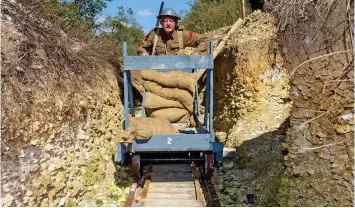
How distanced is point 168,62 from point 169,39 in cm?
228

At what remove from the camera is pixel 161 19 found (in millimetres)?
8008

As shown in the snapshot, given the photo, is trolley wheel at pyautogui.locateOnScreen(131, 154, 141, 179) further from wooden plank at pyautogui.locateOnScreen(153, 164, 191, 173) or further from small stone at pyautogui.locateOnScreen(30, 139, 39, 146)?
small stone at pyautogui.locateOnScreen(30, 139, 39, 146)

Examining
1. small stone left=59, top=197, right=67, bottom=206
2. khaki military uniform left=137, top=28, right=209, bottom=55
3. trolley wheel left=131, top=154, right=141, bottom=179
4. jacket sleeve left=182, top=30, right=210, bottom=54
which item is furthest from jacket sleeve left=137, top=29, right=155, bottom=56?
small stone left=59, top=197, right=67, bottom=206

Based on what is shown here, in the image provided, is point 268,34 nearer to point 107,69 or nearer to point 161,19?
point 161,19

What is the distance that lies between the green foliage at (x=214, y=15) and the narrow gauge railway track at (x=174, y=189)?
11.1 m

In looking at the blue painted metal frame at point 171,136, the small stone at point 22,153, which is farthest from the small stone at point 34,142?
the blue painted metal frame at point 171,136

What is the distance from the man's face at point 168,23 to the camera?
793 cm

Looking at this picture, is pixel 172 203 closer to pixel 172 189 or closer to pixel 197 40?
pixel 172 189

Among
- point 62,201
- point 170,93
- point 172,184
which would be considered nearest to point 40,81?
point 62,201

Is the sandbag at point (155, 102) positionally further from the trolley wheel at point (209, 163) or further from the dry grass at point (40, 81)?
the trolley wheel at point (209, 163)

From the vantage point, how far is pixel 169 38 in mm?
8148

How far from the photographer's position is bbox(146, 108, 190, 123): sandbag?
25.0ft

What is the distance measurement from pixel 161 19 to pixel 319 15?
13.6ft

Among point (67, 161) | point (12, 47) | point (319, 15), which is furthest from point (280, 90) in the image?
point (12, 47)
